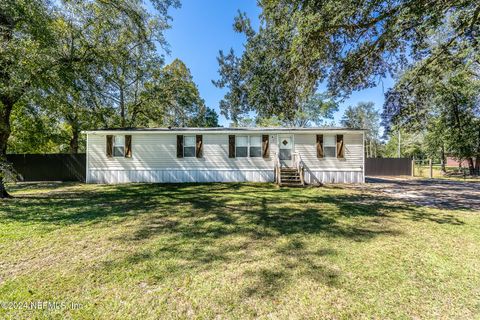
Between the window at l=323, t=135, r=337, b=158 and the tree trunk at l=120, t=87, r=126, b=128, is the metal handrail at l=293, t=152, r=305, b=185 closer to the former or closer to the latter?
the window at l=323, t=135, r=337, b=158

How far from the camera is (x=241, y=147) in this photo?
1138 centimetres

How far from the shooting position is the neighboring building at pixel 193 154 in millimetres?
11234

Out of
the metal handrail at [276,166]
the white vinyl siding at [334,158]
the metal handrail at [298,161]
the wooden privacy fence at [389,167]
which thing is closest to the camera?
the metal handrail at [276,166]

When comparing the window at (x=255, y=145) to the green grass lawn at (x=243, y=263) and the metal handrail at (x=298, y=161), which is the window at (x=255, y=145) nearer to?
the metal handrail at (x=298, y=161)

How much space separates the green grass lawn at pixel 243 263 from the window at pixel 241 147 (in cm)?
595

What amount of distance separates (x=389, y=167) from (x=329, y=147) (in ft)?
27.2

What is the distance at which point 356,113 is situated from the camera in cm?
4234

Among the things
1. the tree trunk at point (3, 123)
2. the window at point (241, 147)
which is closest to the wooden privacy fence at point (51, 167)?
the tree trunk at point (3, 123)

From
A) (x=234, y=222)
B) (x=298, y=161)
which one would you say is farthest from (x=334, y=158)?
(x=234, y=222)

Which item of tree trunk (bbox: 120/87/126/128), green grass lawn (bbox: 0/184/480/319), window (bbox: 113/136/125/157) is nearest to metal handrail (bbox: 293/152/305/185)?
green grass lawn (bbox: 0/184/480/319)

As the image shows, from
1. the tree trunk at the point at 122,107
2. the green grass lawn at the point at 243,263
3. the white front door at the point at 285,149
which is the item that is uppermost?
the tree trunk at the point at 122,107

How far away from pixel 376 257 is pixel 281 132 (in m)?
8.46

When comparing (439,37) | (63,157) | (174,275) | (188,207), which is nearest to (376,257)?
(174,275)

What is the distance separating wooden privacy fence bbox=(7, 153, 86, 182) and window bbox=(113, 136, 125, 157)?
2809mm
